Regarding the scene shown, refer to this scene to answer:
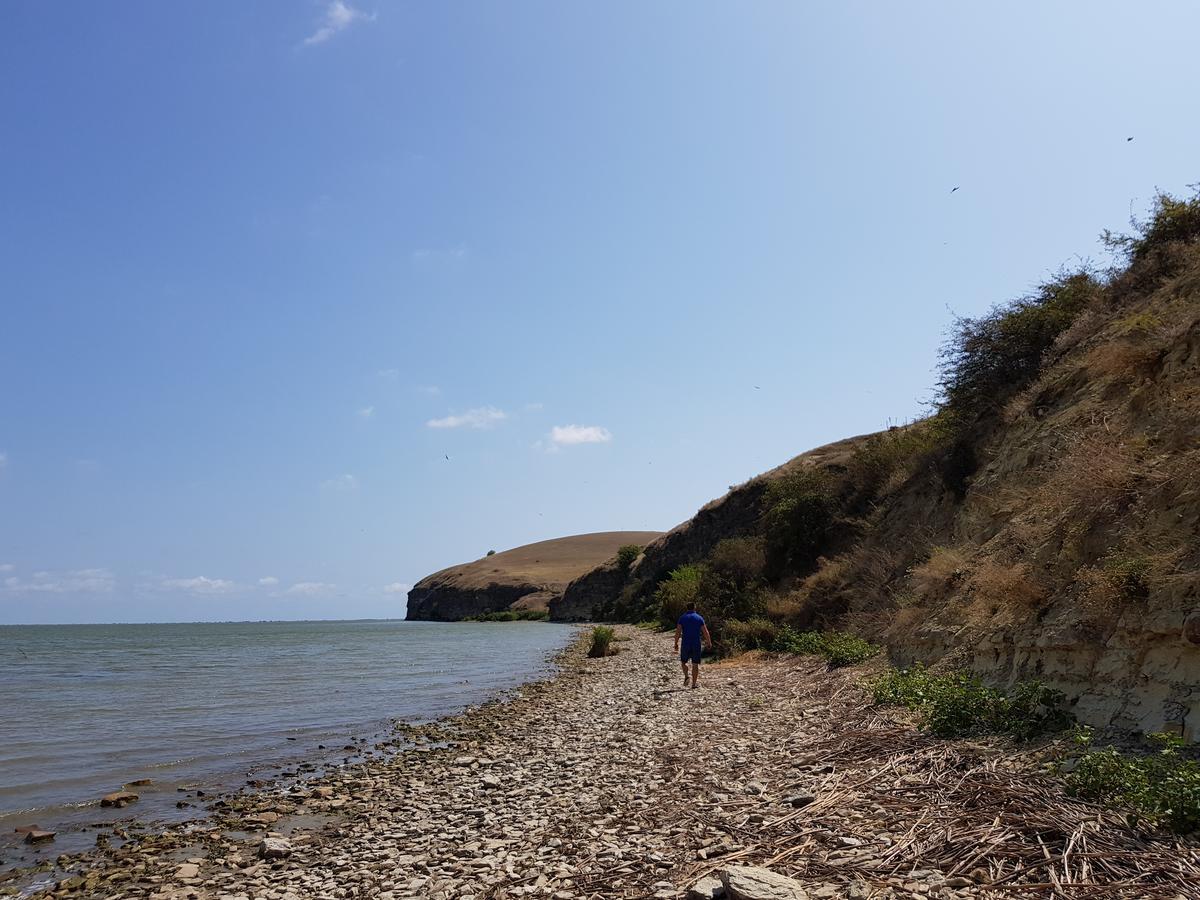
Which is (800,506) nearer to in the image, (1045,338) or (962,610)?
(1045,338)

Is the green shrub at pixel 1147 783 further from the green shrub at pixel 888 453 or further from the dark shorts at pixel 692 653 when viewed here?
the green shrub at pixel 888 453

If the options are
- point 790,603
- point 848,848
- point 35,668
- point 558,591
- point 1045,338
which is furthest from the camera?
point 558,591

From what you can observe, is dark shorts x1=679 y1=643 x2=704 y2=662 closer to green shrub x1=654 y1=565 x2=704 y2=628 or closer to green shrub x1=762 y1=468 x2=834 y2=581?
green shrub x1=762 y1=468 x2=834 y2=581

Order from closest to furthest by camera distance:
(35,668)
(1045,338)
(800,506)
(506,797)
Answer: (506,797), (1045,338), (800,506), (35,668)

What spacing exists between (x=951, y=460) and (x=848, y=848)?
17.2 metres

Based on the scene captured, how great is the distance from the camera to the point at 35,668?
32531 mm

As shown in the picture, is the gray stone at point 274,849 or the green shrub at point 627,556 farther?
the green shrub at point 627,556

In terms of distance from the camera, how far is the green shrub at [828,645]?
15.9 meters

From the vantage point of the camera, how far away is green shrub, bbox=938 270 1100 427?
19.7 metres

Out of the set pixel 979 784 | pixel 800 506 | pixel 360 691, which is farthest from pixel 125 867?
pixel 800 506

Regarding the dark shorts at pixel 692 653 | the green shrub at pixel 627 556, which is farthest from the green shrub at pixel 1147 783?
the green shrub at pixel 627 556

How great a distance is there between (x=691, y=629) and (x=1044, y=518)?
826 centimetres

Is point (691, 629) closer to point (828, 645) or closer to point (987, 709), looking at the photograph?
point (828, 645)

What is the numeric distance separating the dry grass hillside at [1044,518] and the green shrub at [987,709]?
0.34 m
